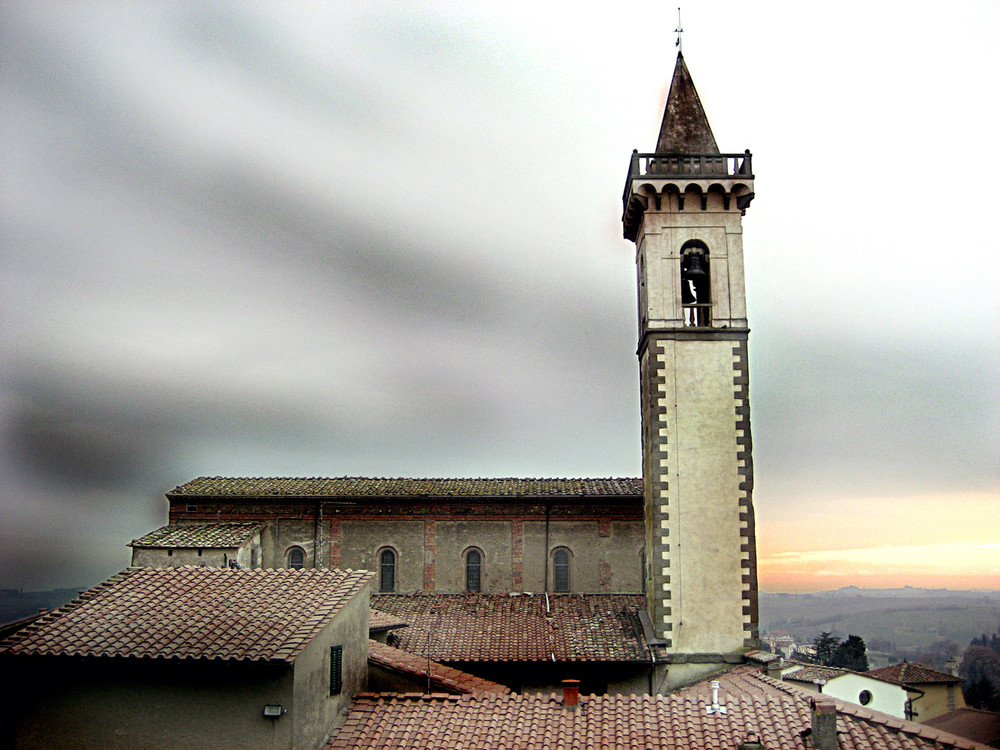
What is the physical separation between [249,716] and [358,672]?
3.10m

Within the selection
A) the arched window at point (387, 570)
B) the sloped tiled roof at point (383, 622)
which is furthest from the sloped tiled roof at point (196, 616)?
the arched window at point (387, 570)

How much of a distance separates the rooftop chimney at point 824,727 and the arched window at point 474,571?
1504 cm

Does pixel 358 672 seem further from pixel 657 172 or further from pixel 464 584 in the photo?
pixel 657 172

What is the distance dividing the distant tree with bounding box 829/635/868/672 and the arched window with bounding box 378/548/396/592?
129 ft

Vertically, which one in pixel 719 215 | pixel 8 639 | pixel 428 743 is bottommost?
pixel 428 743

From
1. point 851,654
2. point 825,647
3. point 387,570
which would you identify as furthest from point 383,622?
point 825,647

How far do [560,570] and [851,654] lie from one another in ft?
122

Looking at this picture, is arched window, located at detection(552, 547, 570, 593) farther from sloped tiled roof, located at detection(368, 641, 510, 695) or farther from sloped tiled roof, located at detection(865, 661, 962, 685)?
sloped tiled roof, located at detection(865, 661, 962, 685)

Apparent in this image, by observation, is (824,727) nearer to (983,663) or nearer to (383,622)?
(983,663)

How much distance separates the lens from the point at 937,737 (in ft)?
43.1

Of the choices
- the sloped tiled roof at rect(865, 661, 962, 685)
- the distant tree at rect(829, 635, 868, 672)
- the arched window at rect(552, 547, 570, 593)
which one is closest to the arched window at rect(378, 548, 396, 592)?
the arched window at rect(552, 547, 570, 593)

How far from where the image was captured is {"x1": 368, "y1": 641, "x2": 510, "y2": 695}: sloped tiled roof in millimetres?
17062

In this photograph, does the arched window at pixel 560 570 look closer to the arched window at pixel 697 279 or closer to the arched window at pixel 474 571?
the arched window at pixel 474 571

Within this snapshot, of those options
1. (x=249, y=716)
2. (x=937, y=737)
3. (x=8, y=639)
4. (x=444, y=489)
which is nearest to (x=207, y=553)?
(x=444, y=489)
